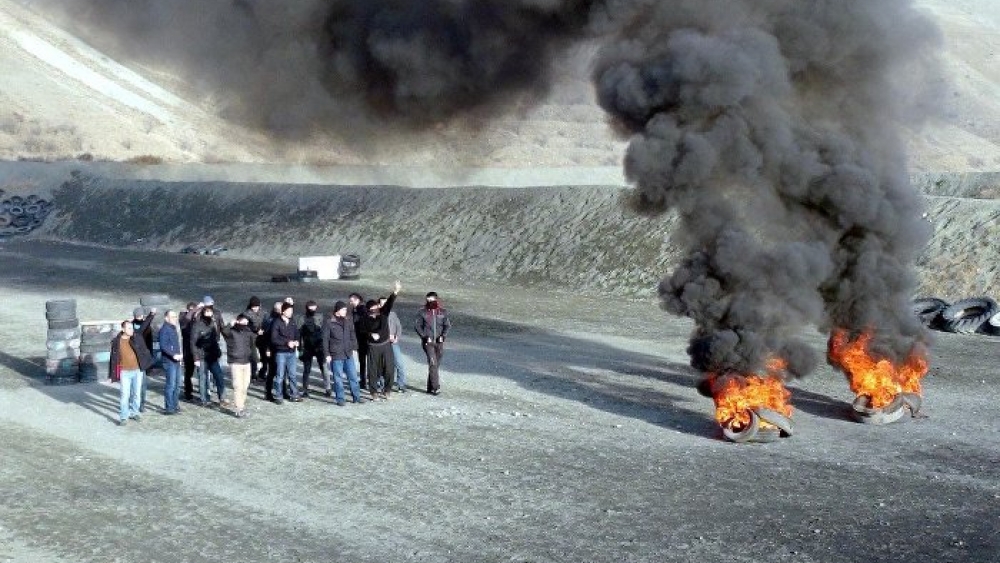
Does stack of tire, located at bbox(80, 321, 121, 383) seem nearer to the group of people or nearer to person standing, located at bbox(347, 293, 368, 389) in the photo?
the group of people

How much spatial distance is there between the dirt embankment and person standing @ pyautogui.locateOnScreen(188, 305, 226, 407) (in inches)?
773

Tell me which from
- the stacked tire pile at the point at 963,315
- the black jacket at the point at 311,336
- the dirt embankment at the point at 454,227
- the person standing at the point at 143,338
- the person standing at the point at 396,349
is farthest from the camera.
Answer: the dirt embankment at the point at 454,227

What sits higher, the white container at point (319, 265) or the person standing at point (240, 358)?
the white container at point (319, 265)

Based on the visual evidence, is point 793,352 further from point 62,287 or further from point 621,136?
point 62,287

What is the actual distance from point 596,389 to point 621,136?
16.7 ft

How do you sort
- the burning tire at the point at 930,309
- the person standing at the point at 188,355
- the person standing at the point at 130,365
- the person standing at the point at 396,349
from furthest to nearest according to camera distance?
the burning tire at the point at 930,309, the person standing at the point at 396,349, the person standing at the point at 188,355, the person standing at the point at 130,365

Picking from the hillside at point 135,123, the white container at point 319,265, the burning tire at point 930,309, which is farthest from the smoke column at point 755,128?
the hillside at point 135,123

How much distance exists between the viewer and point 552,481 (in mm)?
13594

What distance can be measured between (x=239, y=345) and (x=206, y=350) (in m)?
0.98

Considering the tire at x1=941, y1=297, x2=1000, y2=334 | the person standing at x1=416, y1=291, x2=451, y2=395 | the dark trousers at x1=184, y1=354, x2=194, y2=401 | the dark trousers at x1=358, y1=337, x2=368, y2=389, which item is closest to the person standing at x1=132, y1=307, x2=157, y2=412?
the dark trousers at x1=184, y1=354, x2=194, y2=401

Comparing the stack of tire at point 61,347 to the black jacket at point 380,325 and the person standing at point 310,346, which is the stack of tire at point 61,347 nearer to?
the person standing at point 310,346

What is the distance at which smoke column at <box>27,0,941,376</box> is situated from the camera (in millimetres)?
16141

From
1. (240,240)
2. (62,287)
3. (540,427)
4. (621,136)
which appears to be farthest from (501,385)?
(240,240)

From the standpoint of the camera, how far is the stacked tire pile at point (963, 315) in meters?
26.9
